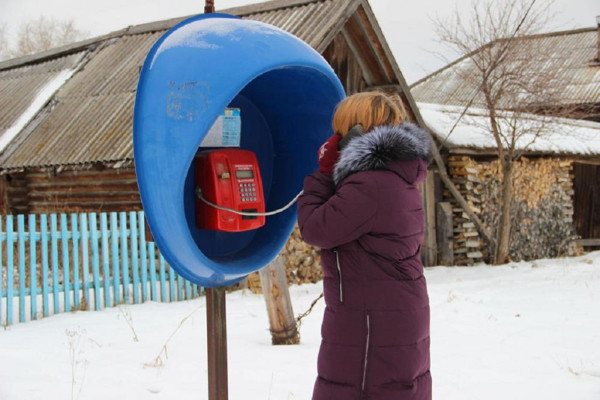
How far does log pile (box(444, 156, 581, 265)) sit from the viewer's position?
12.8 meters

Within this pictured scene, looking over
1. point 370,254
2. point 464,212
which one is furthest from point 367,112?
point 464,212

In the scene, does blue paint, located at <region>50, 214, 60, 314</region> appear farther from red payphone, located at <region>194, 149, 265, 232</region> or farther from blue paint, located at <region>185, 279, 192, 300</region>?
red payphone, located at <region>194, 149, 265, 232</region>

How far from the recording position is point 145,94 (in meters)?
2.67

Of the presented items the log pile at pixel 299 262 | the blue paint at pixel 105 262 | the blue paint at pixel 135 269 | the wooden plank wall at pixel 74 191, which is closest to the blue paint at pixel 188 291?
the blue paint at pixel 135 269

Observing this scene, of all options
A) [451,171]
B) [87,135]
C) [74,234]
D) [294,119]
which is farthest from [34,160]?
[294,119]

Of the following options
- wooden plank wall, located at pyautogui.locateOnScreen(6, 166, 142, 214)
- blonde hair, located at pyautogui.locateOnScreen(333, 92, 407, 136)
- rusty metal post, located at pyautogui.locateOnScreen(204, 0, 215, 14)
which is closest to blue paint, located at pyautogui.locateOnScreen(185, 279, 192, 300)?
wooden plank wall, located at pyautogui.locateOnScreen(6, 166, 142, 214)

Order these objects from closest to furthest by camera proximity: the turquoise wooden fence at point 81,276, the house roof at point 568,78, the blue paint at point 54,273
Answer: the turquoise wooden fence at point 81,276
the blue paint at point 54,273
the house roof at point 568,78

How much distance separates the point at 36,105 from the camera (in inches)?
517

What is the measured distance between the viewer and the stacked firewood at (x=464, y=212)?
1266 cm

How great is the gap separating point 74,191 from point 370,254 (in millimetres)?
10442

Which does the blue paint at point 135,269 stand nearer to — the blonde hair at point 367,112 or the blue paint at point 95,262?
the blue paint at point 95,262

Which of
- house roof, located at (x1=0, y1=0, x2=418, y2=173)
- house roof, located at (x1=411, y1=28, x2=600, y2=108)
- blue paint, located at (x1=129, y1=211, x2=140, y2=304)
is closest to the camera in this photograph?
blue paint, located at (x1=129, y1=211, x2=140, y2=304)

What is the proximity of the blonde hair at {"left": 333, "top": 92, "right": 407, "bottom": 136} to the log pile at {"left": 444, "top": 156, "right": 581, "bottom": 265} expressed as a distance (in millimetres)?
10255

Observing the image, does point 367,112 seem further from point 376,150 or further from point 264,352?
point 264,352
